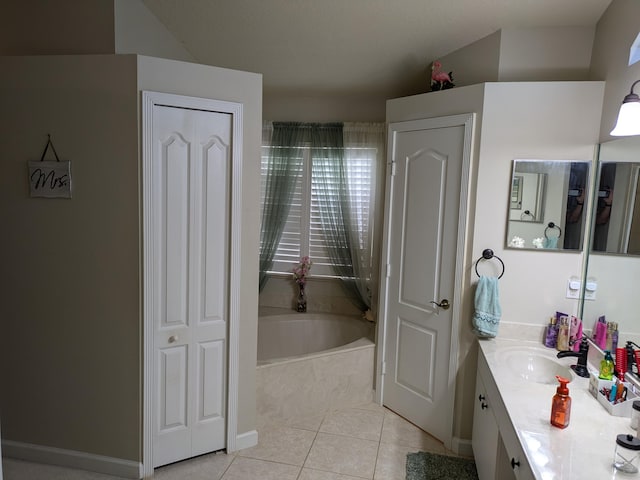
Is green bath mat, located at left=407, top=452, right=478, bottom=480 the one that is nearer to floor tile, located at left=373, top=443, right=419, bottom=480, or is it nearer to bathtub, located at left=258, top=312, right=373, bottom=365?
floor tile, located at left=373, top=443, right=419, bottom=480

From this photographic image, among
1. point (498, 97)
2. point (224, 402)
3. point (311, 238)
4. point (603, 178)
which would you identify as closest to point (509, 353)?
point (603, 178)

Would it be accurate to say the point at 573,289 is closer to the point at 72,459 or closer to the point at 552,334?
the point at 552,334

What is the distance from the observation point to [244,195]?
2.71 meters

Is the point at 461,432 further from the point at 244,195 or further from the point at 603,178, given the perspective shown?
the point at 244,195

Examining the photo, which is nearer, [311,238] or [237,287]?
[237,287]

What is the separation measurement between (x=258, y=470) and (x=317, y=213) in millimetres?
2336

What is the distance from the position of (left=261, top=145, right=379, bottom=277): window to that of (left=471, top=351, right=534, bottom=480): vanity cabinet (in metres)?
1.82

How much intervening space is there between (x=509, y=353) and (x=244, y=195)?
6.00ft

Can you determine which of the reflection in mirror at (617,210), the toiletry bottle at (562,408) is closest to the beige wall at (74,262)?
the toiletry bottle at (562,408)

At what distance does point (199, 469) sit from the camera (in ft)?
8.82

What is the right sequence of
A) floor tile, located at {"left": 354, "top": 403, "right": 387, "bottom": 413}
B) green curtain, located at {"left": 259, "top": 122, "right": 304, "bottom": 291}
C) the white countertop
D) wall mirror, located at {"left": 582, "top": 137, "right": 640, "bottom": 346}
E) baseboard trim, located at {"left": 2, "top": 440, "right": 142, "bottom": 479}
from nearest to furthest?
the white countertop < wall mirror, located at {"left": 582, "top": 137, "right": 640, "bottom": 346} < baseboard trim, located at {"left": 2, "top": 440, "right": 142, "bottom": 479} < floor tile, located at {"left": 354, "top": 403, "right": 387, "bottom": 413} < green curtain, located at {"left": 259, "top": 122, "right": 304, "bottom": 291}

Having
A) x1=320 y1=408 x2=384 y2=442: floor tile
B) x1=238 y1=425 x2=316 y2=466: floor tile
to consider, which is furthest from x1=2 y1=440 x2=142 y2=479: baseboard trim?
x1=320 y1=408 x2=384 y2=442: floor tile

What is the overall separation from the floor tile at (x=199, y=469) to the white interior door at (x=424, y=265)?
4.41 feet

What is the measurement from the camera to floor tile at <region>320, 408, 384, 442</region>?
313 cm
